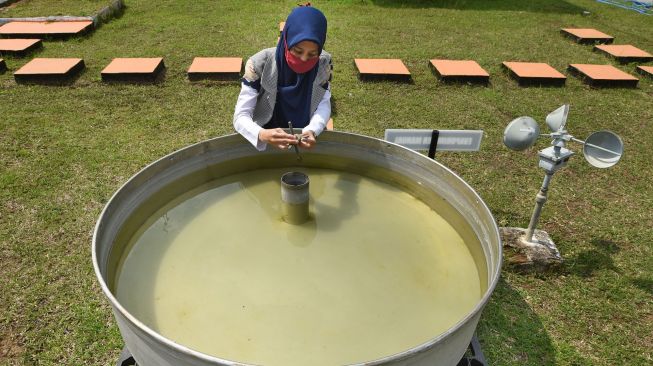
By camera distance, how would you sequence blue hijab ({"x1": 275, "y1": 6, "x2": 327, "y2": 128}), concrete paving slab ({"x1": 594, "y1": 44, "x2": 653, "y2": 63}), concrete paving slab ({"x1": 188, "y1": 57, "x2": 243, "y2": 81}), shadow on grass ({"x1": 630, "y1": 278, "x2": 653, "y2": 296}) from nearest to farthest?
blue hijab ({"x1": 275, "y1": 6, "x2": 327, "y2": 128}) → shadow on grass ({"x1": 630, "y1": 278, "x2": 653, "y2": 296}) → concrete paving slab ({"x1": 188, "y1": 57, "x2": 243, "y2": 81}) → concrete paving slab ({"x1": 594, "y1": 44, "x2": 653, "y2": 63})

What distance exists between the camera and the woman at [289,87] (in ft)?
6.01

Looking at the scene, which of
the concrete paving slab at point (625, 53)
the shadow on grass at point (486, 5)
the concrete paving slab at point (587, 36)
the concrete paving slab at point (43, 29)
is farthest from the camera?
the shadow on grass at point (486, 5)

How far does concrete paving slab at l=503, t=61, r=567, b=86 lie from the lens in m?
5.07

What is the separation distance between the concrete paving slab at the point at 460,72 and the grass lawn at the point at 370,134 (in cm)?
13

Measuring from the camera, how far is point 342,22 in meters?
7.15

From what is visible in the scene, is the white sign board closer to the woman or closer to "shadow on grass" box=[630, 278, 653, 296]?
the woman

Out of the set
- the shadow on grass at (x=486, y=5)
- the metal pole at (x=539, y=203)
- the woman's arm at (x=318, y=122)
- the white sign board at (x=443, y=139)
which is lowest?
the shadow on grass at (x=486, y=5)

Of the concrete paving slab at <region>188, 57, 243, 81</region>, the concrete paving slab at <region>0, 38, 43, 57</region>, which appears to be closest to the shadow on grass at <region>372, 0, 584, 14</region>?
the concrete paving slab at <region>188, 57, 243, 81</region>

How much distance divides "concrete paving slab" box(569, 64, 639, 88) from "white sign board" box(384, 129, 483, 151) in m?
3.85

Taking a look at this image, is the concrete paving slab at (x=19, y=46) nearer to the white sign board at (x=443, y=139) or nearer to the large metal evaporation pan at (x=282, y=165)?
the large metal evaporation pan at (x=282, y=165)

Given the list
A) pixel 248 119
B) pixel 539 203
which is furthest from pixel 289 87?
pixel 539 203

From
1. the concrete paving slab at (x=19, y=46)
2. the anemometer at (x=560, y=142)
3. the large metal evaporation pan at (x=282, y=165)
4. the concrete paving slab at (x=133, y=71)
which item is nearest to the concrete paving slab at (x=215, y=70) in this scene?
the concrete paving slab at (x=133, y=71)

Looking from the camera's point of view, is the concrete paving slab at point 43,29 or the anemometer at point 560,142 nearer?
the anemometer at point 560,142

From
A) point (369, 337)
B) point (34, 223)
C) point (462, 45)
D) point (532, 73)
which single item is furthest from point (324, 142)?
point (462, 45)
